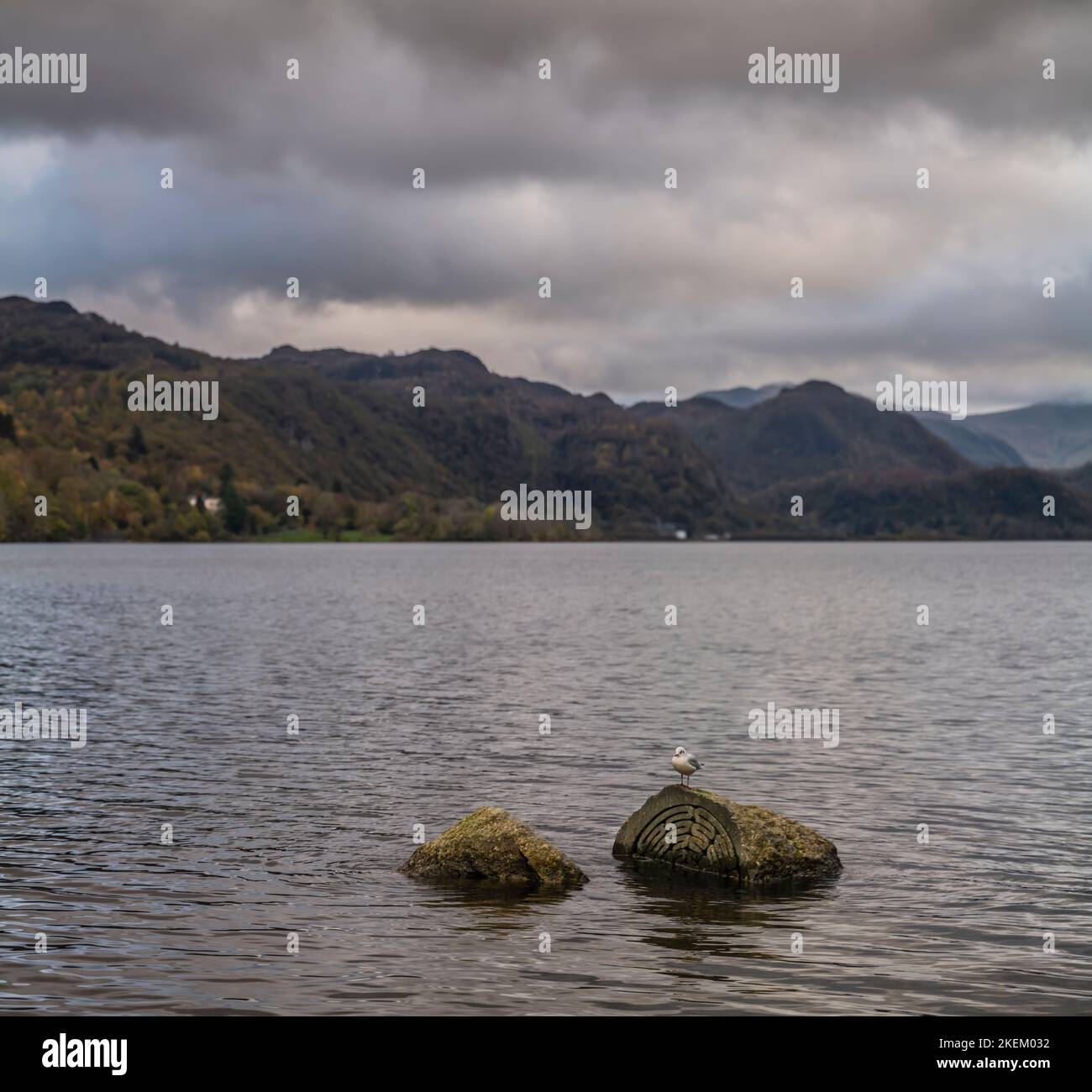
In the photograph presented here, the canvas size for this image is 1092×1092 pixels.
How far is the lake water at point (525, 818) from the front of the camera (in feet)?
59.2

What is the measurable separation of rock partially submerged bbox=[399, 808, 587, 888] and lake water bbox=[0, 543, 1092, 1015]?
2.30 feet

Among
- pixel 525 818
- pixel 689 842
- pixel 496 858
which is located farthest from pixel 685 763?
pixel 525 818

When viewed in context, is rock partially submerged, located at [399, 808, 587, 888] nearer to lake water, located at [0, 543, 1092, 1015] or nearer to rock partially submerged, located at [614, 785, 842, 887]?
lake water, located at [0, 543, 1092, 1015]

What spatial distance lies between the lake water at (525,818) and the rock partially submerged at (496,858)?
2.30ft

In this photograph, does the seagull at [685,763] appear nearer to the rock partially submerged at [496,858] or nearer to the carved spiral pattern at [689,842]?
the carved spiral pattern at [689,842]

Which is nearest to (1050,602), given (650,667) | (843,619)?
(843,619)

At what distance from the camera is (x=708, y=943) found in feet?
66.2

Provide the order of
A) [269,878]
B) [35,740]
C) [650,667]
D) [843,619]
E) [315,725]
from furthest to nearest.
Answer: [843,619] → [650,667] → [315,725] → [35,740] → [269,878]

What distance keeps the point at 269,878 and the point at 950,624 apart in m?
90.4

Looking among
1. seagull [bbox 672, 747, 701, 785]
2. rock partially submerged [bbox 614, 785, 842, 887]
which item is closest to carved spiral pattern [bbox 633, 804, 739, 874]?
rock partially submerged [bbox 614, 785, 842, 887]

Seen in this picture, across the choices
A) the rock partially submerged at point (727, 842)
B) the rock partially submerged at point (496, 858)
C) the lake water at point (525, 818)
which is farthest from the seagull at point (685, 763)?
Result: the rock partially submerged at point (496, 858)

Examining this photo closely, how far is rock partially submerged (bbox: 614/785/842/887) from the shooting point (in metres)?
24.1

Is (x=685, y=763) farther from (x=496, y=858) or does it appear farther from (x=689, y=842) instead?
(x=496, y=858)
